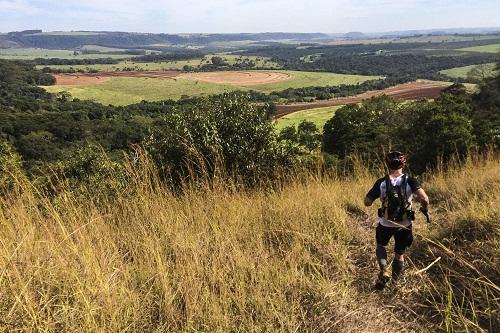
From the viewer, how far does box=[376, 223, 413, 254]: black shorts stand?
4168 mm

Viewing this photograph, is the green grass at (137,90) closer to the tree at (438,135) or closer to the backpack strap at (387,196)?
the tree at (438,135)

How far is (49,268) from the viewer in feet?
10.1

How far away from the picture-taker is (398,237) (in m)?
4.21

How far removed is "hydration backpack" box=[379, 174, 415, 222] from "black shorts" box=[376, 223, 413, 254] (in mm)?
121

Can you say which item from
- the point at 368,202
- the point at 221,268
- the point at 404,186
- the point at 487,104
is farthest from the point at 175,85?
the point at 221,268

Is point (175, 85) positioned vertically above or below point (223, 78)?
below

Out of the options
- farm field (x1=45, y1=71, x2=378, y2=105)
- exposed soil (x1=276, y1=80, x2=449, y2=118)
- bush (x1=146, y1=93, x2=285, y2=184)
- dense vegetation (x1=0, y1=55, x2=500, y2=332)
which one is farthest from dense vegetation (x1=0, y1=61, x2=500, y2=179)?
exposed soil (x1=276, y1=80, x2=449, y2=118)

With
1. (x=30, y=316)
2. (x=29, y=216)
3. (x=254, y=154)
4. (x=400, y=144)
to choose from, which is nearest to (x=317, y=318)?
(x=30, y=316)

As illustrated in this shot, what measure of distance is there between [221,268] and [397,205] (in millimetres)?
1970

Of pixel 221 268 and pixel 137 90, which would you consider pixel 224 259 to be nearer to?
pixel 221 268

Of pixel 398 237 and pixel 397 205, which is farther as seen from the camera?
pixel 397 205

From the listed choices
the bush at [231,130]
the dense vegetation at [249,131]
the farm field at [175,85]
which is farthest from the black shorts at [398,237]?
the farm field at [175,85]

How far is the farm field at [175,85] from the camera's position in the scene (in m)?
129

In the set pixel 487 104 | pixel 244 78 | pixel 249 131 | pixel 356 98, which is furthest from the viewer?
pixel 244 78
